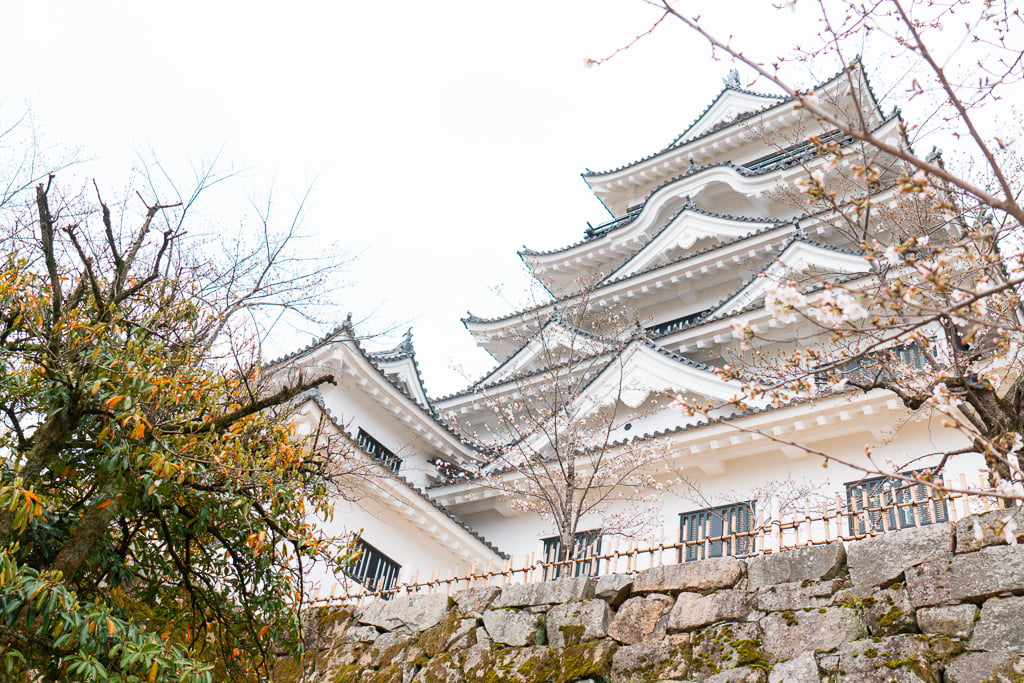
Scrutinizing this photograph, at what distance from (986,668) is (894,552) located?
3.29 feet

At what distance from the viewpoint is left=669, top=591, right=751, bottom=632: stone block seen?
5637mm

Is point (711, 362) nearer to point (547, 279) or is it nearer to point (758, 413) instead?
point (758, 413)

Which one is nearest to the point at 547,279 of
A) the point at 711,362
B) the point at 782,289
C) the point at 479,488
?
the point at 711,362

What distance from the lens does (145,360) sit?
16.8 ft

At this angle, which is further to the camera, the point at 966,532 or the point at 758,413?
the point at 758,413

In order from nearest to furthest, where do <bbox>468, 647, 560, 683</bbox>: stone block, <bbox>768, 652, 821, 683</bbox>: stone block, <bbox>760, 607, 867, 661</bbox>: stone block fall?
<bbox>768, 652, 821, 683</bbox>: stone block < <bbox>760, 607, 867, 661</bbox>: stone block < <bbox>468, 647, 560, 683</bbox>: stone block

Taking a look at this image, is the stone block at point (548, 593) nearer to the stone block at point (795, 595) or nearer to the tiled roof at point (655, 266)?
the stone block at point (795, 595)

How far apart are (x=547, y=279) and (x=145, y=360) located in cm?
1472

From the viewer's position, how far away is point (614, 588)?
627cm

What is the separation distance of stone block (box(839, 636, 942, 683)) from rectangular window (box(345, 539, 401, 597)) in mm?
6177

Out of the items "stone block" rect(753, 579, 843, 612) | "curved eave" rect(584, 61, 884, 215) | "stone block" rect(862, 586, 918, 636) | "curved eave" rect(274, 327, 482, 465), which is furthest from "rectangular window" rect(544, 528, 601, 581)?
"curved eave" rect(584, 61, 884, 215)

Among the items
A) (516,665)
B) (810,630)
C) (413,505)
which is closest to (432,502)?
(413,505)

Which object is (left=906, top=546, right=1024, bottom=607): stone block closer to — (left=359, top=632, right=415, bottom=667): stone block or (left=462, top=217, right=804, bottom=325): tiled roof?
(left=359, top=632, right=415, bottom=667): stone block

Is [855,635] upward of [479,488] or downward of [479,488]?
downward
